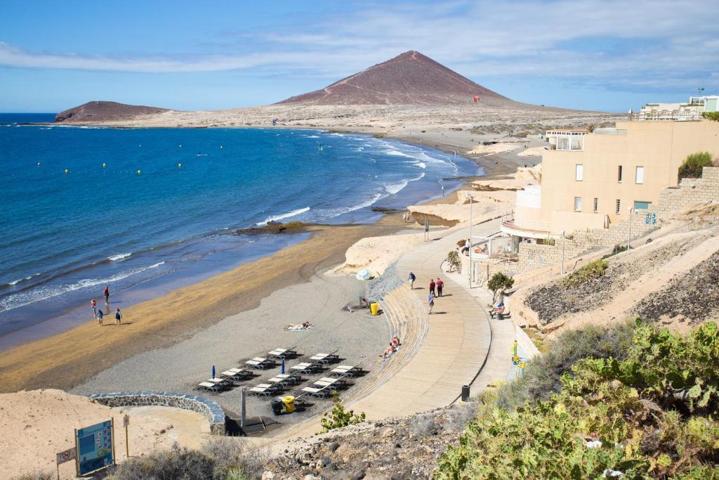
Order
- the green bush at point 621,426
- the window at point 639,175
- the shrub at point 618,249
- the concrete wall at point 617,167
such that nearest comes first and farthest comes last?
the green bush at point 621,426 < the shrub at point 618,249 < the concrete wall at point 617,167 < the window at point 639,175

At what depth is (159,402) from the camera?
18.5m

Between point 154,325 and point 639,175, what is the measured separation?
65.6ft

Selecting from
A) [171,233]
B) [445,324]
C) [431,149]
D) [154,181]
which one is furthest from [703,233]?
[431,149]

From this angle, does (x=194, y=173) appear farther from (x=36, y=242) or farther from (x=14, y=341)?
(x=14, y=341)

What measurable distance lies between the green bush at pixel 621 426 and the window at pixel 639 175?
17748 millimetres

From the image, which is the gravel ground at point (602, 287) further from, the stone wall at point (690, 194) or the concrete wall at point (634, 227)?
the stone wall at point (690, 194)

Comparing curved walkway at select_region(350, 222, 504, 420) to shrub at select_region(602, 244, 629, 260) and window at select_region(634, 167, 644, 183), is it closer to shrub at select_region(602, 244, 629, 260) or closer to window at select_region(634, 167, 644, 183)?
shrub at select_region(602, 244, 629, 260)

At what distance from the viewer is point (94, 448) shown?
41.4ft

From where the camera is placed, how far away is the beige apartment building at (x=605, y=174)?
24703mm

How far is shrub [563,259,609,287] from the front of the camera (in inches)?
727

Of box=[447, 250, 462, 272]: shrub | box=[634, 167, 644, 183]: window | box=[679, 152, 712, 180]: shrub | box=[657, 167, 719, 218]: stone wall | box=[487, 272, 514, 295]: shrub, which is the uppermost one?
box=[679, 152, 712, 180]: shrub

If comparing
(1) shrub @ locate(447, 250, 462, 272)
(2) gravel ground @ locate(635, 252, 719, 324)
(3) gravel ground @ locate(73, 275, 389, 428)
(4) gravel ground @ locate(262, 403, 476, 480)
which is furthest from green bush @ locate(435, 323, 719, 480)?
(1) shrub @ locate(447, 250, 462, 272)

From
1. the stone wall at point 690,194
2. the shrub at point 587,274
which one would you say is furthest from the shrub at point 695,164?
the shrub at point 587,274

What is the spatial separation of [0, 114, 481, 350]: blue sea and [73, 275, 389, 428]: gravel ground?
21.7 feet
